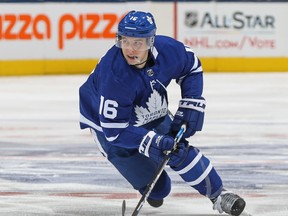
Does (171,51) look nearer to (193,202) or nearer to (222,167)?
(193,202)

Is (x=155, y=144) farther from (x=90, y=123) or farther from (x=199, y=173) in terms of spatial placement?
(x=90, y=123)

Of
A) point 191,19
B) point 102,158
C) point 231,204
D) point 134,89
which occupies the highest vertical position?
point 134,89

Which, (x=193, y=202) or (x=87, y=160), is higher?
(x=193, y=202)

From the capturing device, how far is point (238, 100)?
1052cm

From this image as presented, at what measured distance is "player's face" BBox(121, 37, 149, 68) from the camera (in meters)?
3.97

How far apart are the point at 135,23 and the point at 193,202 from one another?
3.98ft

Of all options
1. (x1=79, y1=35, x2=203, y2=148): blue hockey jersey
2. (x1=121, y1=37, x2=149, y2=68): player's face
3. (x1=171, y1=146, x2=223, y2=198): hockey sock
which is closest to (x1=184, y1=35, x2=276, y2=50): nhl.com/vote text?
(x1=79, y1=35, x2=203, y2=148): blue hockey jersey

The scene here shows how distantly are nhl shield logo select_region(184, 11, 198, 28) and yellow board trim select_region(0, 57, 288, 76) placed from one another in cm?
56

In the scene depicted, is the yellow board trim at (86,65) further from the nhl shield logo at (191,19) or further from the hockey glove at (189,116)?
the hockey glove at (189,116)

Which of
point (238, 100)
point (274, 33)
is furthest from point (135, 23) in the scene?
point (274, 33)

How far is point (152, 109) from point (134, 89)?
0.72 feet

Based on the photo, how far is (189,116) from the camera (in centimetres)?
427

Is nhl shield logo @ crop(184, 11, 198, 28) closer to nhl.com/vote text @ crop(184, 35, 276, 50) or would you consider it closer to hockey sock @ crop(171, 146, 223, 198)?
nhl.com/vote text @ crop(184, 35, 276, 50)

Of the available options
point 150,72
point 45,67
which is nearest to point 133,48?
point 150,72
